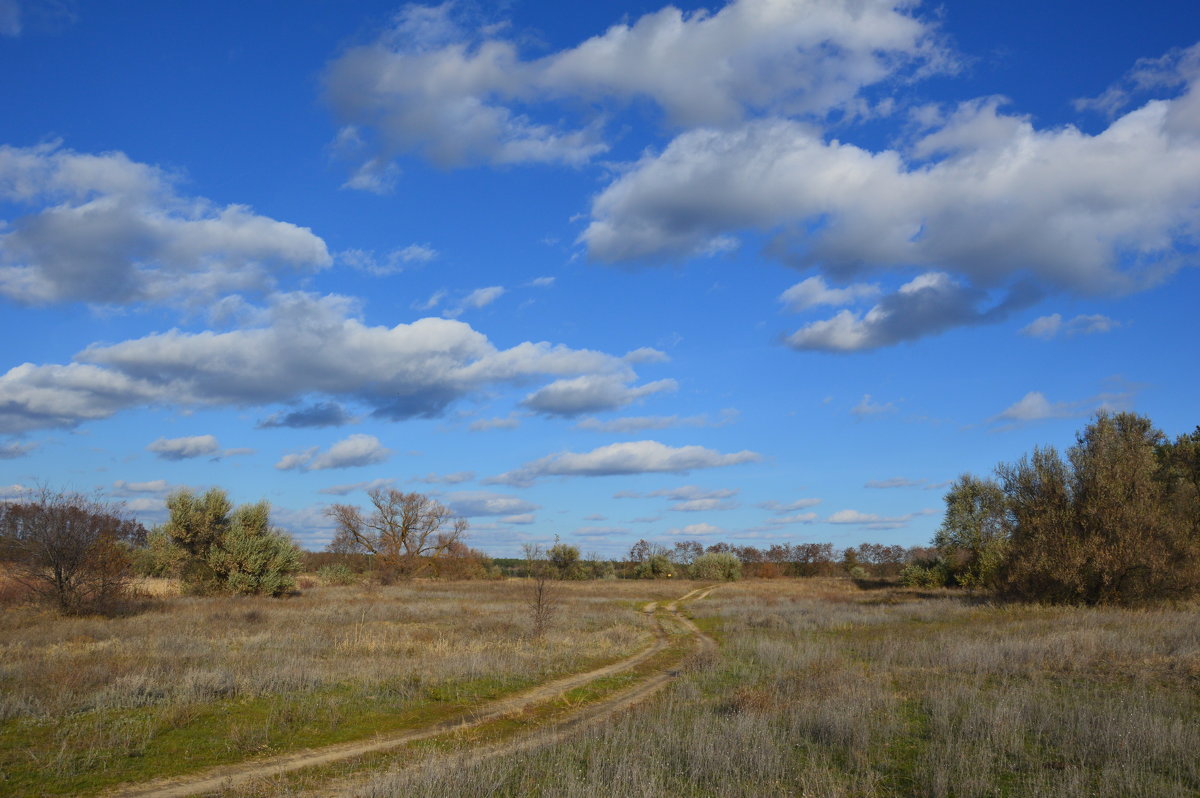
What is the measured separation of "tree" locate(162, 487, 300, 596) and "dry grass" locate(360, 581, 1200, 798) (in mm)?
29928

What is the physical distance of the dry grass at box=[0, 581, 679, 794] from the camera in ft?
33.4

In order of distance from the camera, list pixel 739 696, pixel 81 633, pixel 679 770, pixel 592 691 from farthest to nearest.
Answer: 1. pixel 81 633
2. pixel 592 691
3. pixel 739 696
4. pixel 679 770

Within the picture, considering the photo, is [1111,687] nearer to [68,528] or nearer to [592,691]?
[592,691]

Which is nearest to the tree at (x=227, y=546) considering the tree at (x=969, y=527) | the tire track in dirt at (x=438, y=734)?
the tire track in dirt at (x=438, y=734)

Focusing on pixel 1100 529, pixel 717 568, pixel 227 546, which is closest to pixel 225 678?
pixel 227 546

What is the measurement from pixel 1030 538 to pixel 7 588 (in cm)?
4392

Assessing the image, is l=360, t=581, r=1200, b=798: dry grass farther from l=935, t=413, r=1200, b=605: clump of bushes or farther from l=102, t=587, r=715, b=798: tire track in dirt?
l=935, t=413, r=1200, b=605: clump of bushes

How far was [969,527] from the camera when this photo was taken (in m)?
54.9

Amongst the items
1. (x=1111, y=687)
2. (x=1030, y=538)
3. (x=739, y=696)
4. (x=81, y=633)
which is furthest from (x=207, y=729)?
(x=1030, y=538)

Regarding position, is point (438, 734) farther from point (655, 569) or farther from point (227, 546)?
point (655, 569)

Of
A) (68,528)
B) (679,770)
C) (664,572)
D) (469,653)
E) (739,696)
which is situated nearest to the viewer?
(679,770)

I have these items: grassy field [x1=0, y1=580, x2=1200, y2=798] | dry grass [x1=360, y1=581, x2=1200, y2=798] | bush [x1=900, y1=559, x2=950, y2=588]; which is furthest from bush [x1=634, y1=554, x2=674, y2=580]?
dry grass [x1=360, y1=581, x2=1200, y2=798]

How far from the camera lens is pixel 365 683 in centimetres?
1512

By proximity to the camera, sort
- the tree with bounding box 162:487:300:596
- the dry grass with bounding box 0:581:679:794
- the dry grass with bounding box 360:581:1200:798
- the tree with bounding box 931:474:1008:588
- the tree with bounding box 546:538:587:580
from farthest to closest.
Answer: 1. the tree with bounding box 546:538:587:580
2. the tree with bounding box 931:474:1008:588
3. the tree with bounding box 162:487:300:596
4. the dry grass with bounding box 0:581:679:794
5. the dry grass with bounding box 360:581:1200:798
